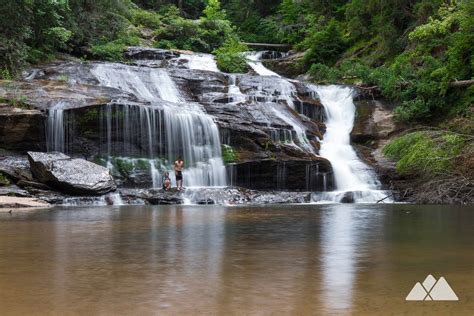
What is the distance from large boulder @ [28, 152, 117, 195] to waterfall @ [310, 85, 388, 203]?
7.75m

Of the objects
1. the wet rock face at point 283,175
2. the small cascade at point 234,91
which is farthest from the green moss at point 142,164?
the small cascade at point 234,91

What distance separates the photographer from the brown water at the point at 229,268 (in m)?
A: 3.91

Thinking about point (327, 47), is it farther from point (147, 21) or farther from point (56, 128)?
point (56, 128)

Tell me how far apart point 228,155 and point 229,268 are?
15.6m

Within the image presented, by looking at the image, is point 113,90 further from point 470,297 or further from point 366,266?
point 470,297

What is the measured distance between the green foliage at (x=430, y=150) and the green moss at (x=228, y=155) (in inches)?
245

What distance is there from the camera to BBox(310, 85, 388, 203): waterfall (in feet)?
63.6

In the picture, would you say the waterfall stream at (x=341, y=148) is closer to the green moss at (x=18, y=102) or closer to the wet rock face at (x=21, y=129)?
the wet rock face at (x=21, y=129)

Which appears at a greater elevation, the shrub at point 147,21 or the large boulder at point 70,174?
the shrub at point 147,21

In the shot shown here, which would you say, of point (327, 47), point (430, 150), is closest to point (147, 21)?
point (327, 47)

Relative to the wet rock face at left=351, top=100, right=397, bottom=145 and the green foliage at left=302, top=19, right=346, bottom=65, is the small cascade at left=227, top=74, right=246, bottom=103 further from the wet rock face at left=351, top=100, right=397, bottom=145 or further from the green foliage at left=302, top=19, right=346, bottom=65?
the green foliage at left=302, top=19, right=346, bottom=65

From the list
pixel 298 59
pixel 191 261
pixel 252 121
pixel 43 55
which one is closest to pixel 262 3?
pixel 298 59

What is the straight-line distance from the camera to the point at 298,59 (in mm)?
36312

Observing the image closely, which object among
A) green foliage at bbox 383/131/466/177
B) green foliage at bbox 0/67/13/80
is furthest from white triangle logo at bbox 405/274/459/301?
green foliage at bbox 0/67/13/80
